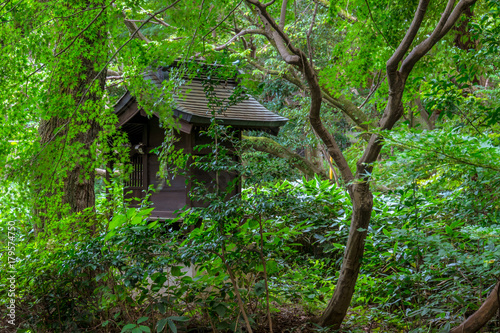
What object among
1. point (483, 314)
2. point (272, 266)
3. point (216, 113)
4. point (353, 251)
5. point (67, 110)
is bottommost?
point (483, 314)

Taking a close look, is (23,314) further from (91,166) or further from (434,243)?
(434,243)

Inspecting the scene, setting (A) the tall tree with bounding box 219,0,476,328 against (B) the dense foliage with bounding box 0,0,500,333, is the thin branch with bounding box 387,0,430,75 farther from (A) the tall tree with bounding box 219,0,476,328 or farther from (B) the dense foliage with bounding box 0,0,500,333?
(B) the dense foliage with bounding box 0,0,500,333

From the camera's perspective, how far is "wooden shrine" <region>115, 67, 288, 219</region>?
622 centimetres

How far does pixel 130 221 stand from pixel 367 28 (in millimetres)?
3589

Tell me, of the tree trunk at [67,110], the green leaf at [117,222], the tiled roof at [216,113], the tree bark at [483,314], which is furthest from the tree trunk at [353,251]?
the tiled roof at [216,113]

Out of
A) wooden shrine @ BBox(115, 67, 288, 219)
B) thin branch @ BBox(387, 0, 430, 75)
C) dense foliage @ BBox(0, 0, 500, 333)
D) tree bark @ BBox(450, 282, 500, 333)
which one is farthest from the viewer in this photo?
wooden shrine @ BBox(115, 67, 288, 219)

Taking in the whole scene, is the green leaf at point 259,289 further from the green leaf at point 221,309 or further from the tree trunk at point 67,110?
the tree trunk at point 67,110

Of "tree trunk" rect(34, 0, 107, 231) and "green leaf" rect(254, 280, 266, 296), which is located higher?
"tree trunk" rect(34, 0, 107, 231)

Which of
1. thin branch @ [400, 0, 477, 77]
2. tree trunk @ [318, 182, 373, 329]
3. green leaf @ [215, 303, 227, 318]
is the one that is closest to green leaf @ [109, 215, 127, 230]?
green leaf @ [215, 303, 227, 318]

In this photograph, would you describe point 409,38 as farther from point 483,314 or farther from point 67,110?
point 67,110

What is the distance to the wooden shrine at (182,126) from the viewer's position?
6223 millimetres

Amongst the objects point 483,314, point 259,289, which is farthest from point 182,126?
point 483,314

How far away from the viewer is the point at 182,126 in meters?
6.24

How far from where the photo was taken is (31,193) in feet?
13.2
